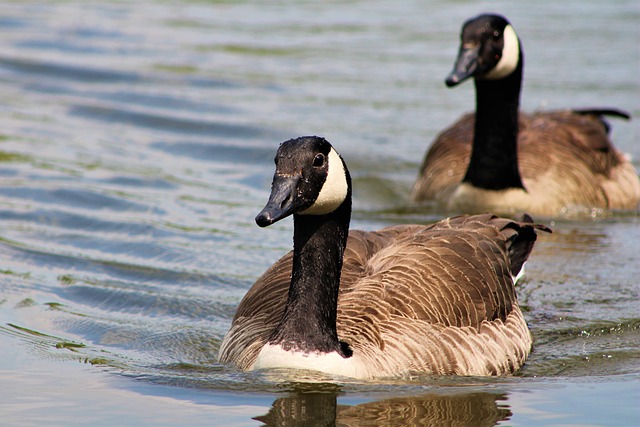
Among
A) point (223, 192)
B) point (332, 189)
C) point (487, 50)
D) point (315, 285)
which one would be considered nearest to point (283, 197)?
point (332, 189)

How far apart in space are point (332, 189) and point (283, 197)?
0.45m

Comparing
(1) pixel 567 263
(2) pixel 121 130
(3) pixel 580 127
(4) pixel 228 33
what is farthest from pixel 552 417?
(4) pixel 228 33

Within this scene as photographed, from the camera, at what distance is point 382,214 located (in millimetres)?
13172

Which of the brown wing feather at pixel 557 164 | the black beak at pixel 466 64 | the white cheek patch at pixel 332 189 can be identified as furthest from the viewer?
the brown wing feather at pixel 557 164

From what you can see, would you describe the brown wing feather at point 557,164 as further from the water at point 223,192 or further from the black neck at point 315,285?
the black neck at point 315,285

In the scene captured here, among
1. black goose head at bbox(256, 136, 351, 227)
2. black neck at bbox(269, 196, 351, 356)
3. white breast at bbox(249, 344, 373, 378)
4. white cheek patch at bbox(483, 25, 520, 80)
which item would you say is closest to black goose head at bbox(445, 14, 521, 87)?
white cheek patch at bbox(483, 25, 520, 80)

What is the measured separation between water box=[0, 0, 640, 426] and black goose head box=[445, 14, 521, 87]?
69.7 inches

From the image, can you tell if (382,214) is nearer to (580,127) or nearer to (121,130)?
(580,127)

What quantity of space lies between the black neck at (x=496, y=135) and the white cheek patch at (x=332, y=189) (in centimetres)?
566

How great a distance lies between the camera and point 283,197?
22.3ft

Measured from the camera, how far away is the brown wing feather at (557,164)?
13.2 meters

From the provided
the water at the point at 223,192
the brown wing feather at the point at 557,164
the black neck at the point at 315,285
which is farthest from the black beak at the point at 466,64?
the black neck at the point at 315,285

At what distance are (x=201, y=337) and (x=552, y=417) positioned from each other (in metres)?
3.09

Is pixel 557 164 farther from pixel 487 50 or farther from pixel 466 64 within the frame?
pixel 466 64
